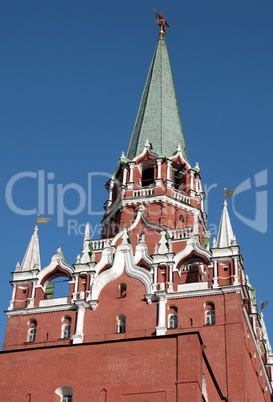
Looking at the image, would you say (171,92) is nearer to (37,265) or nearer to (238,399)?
(37,265)

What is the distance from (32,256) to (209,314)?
11.3m

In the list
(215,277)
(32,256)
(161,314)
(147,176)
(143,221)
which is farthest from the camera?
(147,176)

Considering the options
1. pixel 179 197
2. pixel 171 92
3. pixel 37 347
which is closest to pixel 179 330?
pixel 37 347

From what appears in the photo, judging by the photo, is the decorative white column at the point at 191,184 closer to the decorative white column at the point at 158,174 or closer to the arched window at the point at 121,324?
the decorative white column at the point at 158,174

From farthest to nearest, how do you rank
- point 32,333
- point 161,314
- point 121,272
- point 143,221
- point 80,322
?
point 143,221, point 121,272, point 32,333, point 80,322, point 161,314

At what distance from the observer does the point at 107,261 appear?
50844 mm

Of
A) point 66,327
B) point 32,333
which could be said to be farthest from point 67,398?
point 32,333

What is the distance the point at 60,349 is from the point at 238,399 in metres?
9.13

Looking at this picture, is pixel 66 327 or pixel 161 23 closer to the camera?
pixel 66 327

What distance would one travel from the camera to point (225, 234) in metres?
50.6

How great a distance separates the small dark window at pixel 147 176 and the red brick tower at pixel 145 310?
0.07 metres

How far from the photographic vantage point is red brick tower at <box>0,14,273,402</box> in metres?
42.5

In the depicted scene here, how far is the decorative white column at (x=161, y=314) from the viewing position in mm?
46469

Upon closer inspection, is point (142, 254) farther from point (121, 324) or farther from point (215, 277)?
point (121, 324)
